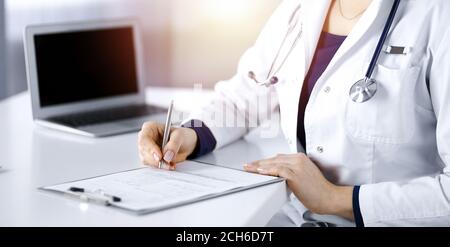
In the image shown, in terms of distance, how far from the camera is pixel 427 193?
1044 millimetres

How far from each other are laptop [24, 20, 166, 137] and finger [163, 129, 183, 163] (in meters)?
0.26

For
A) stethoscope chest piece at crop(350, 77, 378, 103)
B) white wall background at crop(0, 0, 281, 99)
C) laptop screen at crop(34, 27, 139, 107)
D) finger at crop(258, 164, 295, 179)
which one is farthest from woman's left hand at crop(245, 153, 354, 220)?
white wall background at crop(0, 0, 281, 99)

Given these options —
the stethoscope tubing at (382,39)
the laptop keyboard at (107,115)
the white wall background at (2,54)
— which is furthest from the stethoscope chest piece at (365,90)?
the white wall background at (2,54)

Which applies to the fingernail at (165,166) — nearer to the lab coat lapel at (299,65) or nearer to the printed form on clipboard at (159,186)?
the printed form on clipboard at (159,186)

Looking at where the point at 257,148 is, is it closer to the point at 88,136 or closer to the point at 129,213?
the point at 88,136

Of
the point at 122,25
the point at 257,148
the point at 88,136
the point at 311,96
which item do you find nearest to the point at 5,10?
the point at 122,25

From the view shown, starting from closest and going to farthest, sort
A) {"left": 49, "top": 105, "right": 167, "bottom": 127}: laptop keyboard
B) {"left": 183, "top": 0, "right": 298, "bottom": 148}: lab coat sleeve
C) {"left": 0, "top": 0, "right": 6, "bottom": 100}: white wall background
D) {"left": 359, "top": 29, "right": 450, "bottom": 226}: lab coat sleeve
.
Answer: {"left": 359, "top": 29, "right": 450, "bottom": 226}: lab coat sleeve, {"left": 183, "top": 0, "right": 298, "bottom": 148}: lab coat sleeve, {"left": 49, "top": 105, "right": 167, "bottom": 127}: laptop keyboard, {"left": 0, "top": 0, "right": 6, "bottom": 100}: white wall background

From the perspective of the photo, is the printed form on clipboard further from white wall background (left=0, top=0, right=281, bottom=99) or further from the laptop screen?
white wall background (left=0, top=0, right=281, bottom=99)

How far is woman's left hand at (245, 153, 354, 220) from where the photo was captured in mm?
1065

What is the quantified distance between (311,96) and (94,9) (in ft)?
5.59

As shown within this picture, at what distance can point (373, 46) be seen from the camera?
3.66 ft

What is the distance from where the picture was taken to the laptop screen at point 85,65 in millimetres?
1561

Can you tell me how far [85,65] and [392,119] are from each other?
0.84 meters
